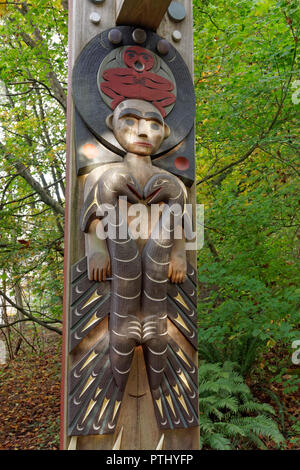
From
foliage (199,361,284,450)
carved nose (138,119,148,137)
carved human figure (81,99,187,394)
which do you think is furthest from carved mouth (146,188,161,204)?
foliage (199,361,284,450)

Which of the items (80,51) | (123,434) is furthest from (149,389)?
(80,51)

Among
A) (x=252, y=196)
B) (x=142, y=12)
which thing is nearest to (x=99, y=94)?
(x=142, y=12)

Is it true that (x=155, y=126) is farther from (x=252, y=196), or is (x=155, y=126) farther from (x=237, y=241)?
(x=252, y=196)

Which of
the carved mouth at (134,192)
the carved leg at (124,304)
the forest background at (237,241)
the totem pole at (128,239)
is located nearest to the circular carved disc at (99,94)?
the totem pole at (128,239)

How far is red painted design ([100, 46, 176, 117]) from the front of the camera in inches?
98.9

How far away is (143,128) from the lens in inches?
96.8

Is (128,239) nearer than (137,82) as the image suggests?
Yes

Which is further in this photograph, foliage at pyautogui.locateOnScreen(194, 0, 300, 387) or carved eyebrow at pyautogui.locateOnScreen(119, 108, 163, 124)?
foliage at pyautogui.locateOnScreen(194, 0, 300, 387)

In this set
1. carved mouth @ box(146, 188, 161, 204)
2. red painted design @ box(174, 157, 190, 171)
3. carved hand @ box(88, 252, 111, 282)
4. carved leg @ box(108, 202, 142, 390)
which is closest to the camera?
carved leg @ box(108, 202, 142, 390)

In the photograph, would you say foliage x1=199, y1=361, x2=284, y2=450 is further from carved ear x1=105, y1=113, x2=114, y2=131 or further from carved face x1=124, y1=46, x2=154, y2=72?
carved face x1=124, y1=46, x2=154, y2=72

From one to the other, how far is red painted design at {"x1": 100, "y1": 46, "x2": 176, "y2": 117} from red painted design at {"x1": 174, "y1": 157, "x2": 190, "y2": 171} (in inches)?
12.3

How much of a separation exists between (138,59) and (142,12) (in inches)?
11.8

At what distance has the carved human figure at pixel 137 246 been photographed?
2.17 metres

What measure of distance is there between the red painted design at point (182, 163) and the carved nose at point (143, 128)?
31 centimetres
